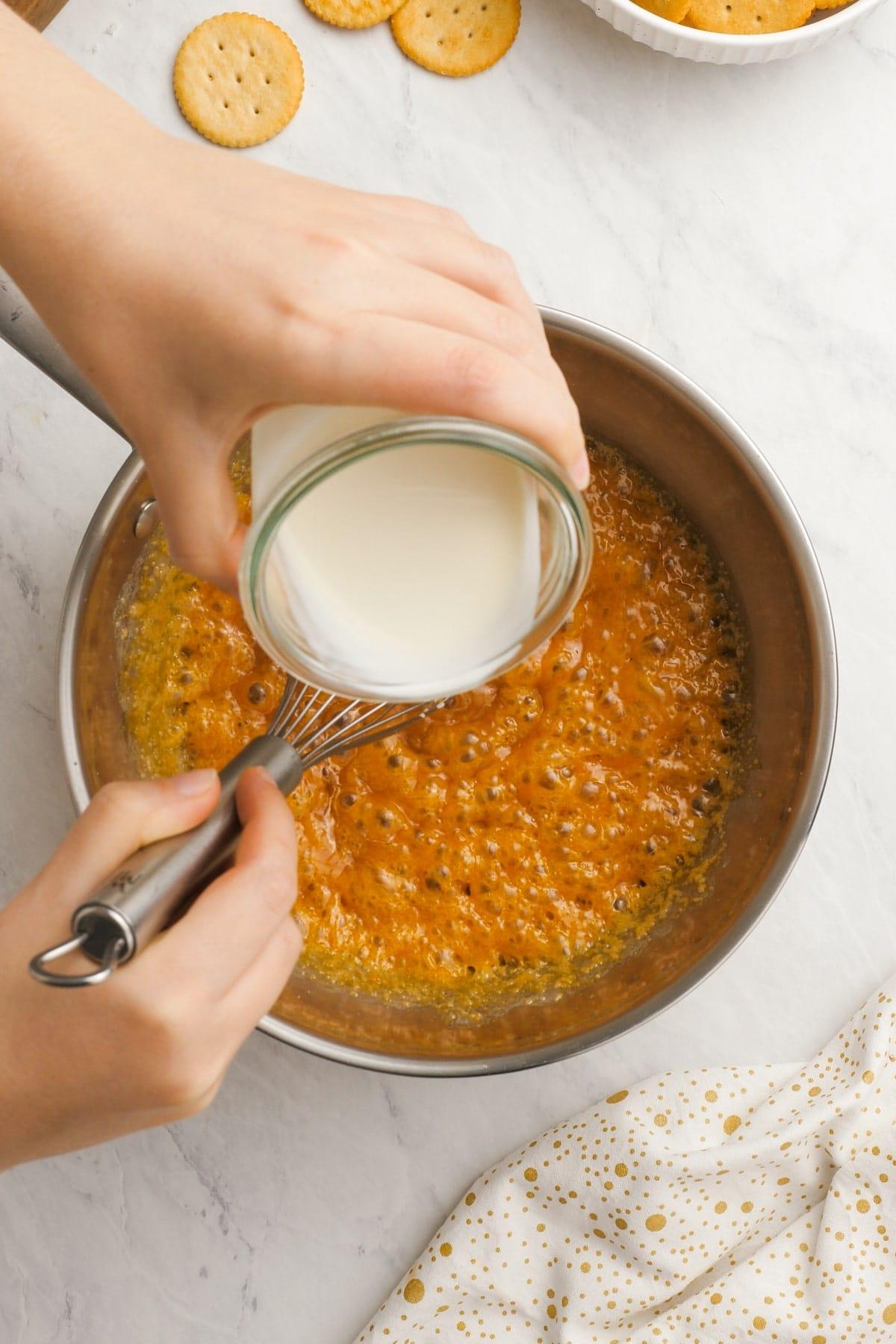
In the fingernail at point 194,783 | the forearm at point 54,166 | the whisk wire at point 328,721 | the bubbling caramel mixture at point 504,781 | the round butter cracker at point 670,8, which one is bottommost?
the bubbling caramel mixture at point 504,781

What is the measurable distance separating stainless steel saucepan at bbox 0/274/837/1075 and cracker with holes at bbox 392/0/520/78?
1.00 feet

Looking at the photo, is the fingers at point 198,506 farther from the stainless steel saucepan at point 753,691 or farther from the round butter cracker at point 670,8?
the round butter cracker at point 670,8

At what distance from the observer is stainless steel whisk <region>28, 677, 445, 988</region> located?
1.58 feet

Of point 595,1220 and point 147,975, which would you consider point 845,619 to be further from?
point 147,975

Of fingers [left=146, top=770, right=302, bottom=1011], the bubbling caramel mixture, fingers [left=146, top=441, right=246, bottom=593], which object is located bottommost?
the bubbling caramel mixture

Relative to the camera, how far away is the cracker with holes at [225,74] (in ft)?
2.86

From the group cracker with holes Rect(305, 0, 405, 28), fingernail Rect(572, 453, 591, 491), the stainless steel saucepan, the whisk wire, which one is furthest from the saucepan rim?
cracker with holes Rect(305, 0, 405, 28)

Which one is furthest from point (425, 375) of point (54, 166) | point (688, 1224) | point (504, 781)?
point (688, 1224)

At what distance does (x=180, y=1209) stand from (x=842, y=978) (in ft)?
1.85

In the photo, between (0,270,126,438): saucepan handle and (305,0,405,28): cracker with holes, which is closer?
(0,270,126,438): saucepan handle

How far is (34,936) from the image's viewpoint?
0.55 meters

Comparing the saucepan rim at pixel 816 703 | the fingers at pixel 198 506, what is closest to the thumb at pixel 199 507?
the fingers at pixel 198 506

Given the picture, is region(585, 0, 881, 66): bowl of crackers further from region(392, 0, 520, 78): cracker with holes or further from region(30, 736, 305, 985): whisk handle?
region(30, 736, 305, 985): whisk handle

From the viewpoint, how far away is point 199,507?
50 centimetres
